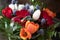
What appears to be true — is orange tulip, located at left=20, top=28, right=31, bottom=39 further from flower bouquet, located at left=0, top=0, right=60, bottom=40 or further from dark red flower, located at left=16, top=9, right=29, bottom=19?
dark red flower, located at left=16, top=9, right=29, bottom=19

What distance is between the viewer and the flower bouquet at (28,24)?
37.3 inches

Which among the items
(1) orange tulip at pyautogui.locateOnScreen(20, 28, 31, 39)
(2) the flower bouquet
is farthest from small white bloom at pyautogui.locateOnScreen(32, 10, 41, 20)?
(1) orange tulip at pyautogui.locateOnScreen(20, 28, 31, 39)

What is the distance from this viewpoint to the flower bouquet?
948 millimetres

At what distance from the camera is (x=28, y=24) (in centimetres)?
96

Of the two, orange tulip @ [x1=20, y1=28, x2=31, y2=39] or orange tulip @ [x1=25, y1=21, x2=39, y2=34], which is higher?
orange tulip @ [x1=25, y1=21, x2=39, y2=34]

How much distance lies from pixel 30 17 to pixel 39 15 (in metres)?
0.06

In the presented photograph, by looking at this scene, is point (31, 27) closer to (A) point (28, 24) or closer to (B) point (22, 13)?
(A) point (28, 24)

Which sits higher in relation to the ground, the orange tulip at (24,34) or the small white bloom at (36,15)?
the small white bloom at (36,15)

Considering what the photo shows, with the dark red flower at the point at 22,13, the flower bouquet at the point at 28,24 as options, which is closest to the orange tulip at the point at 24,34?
the flower bouquet at the point at 28,24

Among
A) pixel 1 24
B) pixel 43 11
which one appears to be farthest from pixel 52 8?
pixel 1 24

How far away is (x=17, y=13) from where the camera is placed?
1054 millimetres

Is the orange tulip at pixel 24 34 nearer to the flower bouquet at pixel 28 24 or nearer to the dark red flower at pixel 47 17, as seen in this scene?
the flower bouquet at pixel 28 24

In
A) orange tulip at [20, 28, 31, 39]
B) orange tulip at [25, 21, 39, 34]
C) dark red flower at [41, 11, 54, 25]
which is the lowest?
orange tulip at [20, 28, 31, 39]

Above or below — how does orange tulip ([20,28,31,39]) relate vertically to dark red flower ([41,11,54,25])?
below
